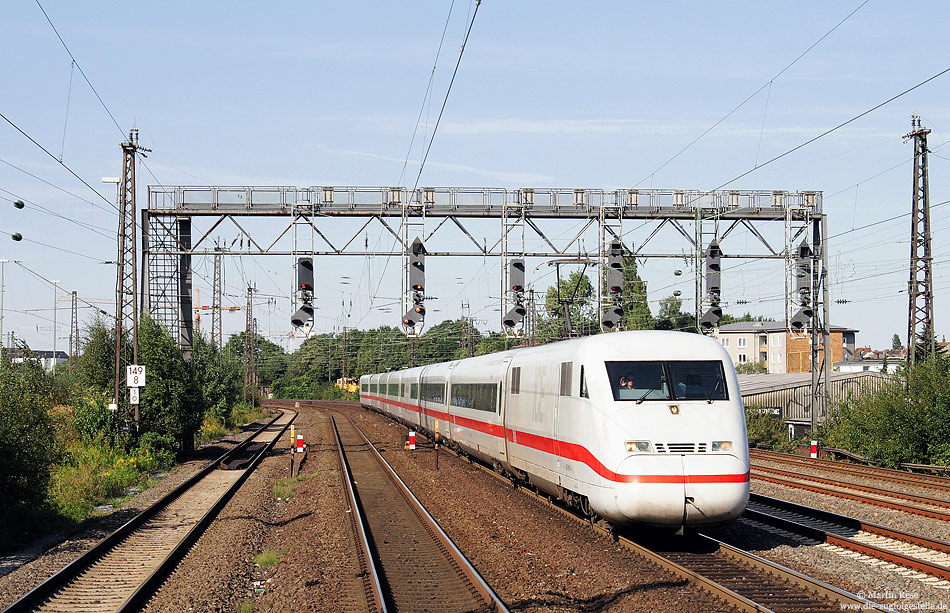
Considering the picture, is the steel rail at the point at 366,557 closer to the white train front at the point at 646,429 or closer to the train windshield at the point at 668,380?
the white train front at the point at 646,429


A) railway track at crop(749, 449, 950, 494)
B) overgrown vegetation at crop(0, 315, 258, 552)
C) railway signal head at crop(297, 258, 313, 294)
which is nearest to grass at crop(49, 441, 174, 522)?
overgrown vegetation at crop(0, 315, 258, 552)

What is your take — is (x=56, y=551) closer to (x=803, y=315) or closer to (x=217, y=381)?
(x=803, y=315)

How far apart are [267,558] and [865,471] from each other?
17605mm

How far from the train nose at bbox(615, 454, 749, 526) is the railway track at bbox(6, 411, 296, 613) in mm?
6419

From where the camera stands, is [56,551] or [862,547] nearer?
[862,547]

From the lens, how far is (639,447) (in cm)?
1183

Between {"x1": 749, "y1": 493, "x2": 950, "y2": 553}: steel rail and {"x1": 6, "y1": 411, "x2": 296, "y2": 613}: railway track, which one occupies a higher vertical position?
{"x1": 749, "y1": 493, "x2": 950, "y2": 553}: steel rail

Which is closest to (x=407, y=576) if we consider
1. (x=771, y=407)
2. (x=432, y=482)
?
(x=432, y=482)

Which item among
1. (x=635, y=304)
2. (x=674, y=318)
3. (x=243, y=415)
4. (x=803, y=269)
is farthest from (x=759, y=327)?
(x=803, y=269)

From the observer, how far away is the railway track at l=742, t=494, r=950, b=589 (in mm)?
10969

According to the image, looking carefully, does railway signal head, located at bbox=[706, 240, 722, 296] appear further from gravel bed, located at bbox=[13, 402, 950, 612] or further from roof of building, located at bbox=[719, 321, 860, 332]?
roof of building, located at bbox=[719, 321, 860, 332]

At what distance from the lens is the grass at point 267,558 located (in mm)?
12914

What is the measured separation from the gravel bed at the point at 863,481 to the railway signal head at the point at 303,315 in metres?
14.1

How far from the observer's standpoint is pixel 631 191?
29875 millimetres
